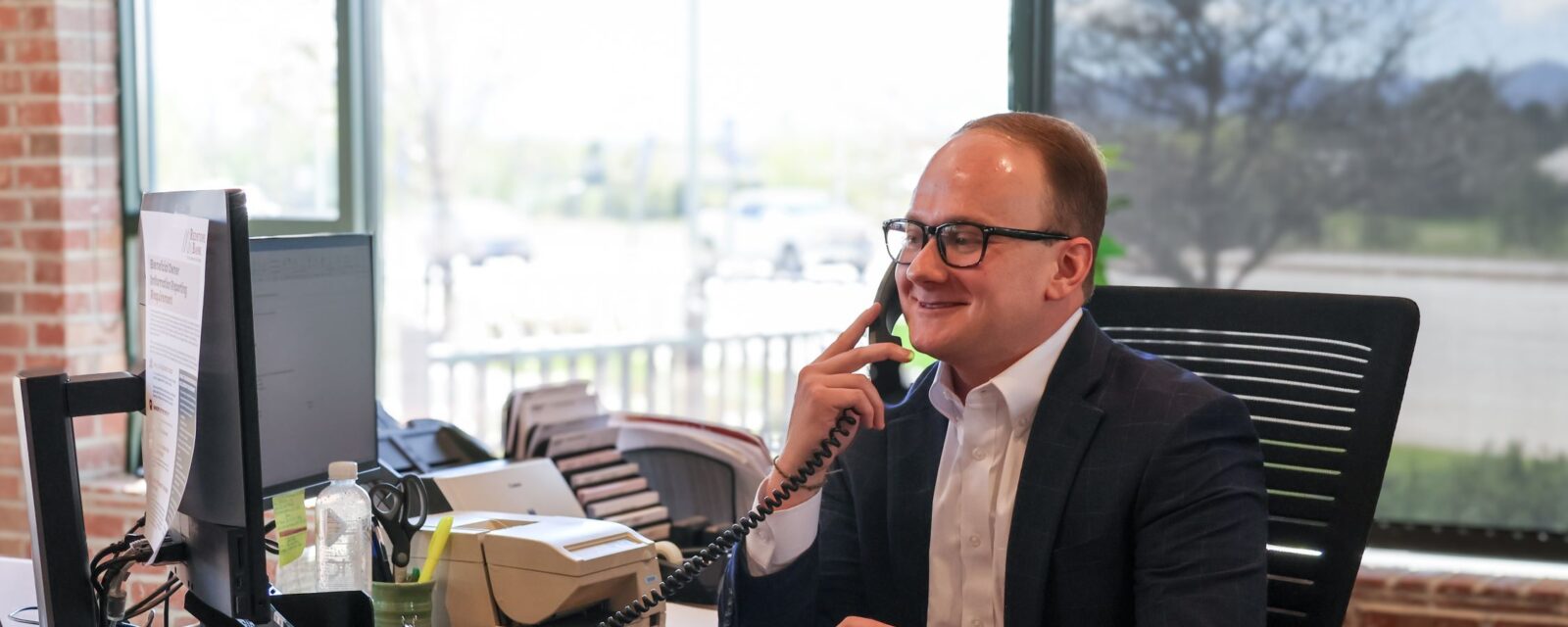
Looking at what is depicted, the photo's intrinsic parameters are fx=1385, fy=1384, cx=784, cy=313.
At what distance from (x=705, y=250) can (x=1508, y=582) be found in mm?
2351

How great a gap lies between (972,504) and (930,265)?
0.96 feet

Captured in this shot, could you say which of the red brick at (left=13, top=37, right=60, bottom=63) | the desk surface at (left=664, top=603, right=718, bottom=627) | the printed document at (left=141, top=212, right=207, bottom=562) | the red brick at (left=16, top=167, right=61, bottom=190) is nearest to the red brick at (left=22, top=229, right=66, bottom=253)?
the red brick at (left=16, top=167, right=61, bottom=190)

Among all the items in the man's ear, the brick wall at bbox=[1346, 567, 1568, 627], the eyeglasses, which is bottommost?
the brick wall at bbox=[1346, 567, 1568, 627]

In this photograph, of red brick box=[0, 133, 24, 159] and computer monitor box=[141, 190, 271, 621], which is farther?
red brick box=[0, 133, 24, 159]

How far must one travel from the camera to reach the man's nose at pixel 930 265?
1541mm

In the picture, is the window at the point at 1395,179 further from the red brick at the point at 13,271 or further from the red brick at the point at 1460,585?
the red brick at the point at 13,271

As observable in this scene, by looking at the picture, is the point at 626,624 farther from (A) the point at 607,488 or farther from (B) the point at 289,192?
(B) the point at 289,192

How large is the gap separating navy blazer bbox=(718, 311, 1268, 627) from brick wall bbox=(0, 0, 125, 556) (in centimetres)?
237

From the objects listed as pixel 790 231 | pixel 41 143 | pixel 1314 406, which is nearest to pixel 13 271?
pixel 41 143

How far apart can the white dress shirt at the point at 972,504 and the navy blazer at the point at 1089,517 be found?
15 millimetres

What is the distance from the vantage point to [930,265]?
1543 mm

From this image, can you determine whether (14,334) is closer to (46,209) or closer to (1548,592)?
(46,209)

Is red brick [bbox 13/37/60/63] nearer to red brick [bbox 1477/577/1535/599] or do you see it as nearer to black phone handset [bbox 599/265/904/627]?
black phone handset [bbox 599/265/904/627]

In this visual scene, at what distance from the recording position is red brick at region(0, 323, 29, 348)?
3346mm
